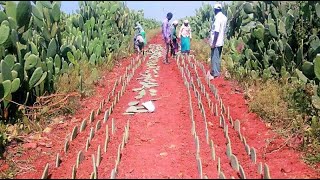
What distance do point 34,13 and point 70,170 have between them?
3.55 metres

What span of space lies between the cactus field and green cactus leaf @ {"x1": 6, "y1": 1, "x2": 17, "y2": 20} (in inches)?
0.5

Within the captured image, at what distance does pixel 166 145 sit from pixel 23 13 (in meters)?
2.78

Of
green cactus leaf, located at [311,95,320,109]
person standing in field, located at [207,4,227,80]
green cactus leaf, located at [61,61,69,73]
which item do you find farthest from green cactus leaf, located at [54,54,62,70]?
green cactus leaf, located at [311,95,320,109]

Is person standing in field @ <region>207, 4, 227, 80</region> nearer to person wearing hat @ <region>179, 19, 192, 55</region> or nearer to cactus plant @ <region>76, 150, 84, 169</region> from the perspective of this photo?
person wearing hat @ <region>179, 19, 192, 55</region>

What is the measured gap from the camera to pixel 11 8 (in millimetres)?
5246

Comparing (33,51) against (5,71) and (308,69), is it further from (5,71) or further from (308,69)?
(308,69)

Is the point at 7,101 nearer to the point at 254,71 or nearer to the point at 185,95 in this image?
the point at 185,95

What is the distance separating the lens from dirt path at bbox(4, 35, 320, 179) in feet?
11.5

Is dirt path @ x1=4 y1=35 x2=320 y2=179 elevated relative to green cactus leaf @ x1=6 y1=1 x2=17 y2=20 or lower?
lower

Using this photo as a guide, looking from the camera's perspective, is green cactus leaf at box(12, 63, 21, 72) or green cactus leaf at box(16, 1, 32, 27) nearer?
green cactus leaf at box(12, 63, 21, 72)

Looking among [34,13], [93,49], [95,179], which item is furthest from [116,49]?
[95,179]

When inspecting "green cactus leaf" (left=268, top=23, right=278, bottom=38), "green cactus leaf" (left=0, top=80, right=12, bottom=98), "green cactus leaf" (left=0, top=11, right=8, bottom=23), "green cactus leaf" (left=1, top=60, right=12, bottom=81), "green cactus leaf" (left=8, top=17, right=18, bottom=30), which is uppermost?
"green cactus leaf" (left=0, top=11, right=8, bottom=23)

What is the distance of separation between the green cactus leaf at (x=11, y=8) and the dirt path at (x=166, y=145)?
1597 mm

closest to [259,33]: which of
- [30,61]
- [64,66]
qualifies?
Result: [64,66]
